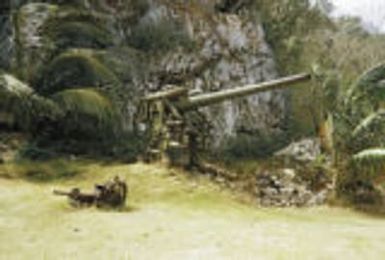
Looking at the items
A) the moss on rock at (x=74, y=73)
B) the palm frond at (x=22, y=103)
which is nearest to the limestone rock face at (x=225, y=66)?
the moss on rock at (x=74, y=73)

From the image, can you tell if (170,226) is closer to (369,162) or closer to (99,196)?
(99,196)

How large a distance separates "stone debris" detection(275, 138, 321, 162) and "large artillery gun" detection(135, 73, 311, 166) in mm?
5387

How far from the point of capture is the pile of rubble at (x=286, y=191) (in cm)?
1377

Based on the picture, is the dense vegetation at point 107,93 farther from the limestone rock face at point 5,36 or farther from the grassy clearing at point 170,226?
the grassy clearing at point 170,226

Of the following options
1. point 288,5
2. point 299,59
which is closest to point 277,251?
point 299,59

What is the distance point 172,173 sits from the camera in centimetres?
1327

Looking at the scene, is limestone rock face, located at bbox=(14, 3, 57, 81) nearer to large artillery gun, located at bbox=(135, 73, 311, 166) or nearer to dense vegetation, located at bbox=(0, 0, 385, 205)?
dense vegetation, located at bbox=(0, 0, 385, 205)

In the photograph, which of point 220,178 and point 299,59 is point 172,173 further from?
point 299,59

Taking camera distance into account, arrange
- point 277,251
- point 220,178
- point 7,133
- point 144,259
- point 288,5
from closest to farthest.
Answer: point 144,259 → point 277,251 → point 220,178 → point 7,133 → point 288,5

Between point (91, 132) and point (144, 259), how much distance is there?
9659 millimetres

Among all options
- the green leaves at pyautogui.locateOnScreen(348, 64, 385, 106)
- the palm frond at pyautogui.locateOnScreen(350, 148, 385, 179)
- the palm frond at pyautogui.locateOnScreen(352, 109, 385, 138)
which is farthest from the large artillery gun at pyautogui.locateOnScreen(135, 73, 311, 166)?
the palm frond at pyautogui.locateOnScreen(350, 148, 385, 179)

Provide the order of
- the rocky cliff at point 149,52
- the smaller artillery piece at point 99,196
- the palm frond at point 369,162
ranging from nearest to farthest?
the smaller artillery piece at point 99,196 → the palm frond at point 369,162 → the rocky cliff at point 149,52

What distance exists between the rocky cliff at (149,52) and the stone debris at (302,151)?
5.91 ft

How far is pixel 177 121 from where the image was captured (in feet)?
46.4
